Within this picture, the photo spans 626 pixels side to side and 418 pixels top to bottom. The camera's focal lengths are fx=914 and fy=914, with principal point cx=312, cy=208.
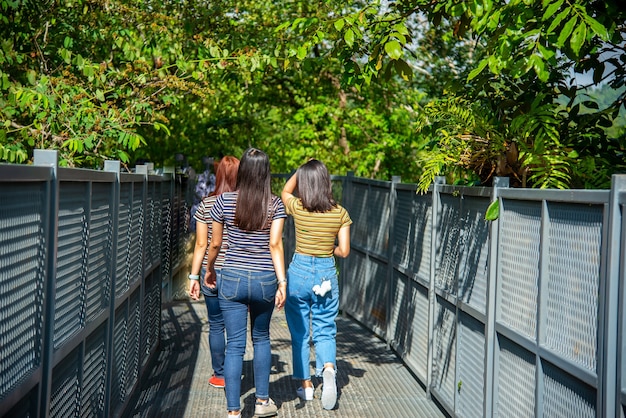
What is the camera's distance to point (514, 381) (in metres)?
5.23

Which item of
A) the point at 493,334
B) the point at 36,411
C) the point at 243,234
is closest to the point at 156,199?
the point at 243,234

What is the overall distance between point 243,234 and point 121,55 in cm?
560

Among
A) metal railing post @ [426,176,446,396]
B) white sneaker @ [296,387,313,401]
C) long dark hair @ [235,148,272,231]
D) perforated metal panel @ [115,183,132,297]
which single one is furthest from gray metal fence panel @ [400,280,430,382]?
perforated metal panel @ [115,183,132,297]

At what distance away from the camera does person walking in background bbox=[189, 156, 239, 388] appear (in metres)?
6.94

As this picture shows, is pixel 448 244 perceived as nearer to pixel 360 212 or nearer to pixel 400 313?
pixel 400 313

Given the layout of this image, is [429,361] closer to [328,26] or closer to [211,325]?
[211,325]

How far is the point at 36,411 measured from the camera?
142 inches

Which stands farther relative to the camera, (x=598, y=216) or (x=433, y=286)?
(x=433, y=286)

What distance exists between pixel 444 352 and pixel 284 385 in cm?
163

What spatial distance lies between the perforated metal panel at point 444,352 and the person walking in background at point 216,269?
181 centimetres

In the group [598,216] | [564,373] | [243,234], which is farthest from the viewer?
[243,234]

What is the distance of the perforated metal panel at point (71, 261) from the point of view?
4.12m

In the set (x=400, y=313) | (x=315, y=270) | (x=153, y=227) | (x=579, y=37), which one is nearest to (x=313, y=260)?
(x=315, y=270)

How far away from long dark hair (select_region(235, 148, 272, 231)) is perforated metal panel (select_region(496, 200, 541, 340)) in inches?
72.5
